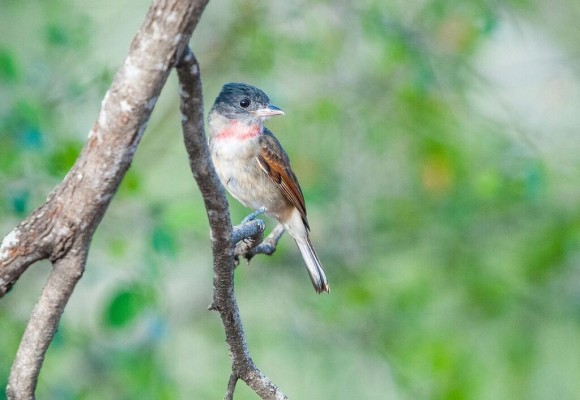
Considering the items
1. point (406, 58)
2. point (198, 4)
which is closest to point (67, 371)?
point (406, 58)

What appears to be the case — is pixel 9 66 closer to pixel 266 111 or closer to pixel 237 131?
pixel 237 131

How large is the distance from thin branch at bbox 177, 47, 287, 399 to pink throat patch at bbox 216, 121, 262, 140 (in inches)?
91.1

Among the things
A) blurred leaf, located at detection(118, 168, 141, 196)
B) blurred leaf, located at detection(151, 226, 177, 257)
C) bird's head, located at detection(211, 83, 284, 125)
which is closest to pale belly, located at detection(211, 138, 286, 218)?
bird's head, located at detection(211, 83, 284, 125)

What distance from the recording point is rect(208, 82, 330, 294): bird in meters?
4.94

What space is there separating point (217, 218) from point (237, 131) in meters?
2.62

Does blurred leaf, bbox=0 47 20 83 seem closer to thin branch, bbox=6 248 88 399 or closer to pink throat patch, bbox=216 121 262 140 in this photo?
pink throat patch, bbox=216 121 262 140

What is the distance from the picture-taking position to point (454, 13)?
24.5 feet

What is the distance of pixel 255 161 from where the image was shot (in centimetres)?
521

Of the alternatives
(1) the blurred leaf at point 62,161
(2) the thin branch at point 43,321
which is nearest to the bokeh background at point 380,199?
(1) the blurred leaf at point 62,161

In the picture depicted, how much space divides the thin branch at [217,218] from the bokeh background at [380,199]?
3573 mm

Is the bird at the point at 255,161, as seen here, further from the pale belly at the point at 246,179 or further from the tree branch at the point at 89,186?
the tree branch at the point at 89,186

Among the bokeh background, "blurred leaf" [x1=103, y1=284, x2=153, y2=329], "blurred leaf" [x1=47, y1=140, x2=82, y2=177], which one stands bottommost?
"blurred leaf" [x1=103, y1=284, x2=153, y2=329]

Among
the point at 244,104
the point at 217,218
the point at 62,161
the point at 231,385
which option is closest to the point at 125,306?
the point at 62,161

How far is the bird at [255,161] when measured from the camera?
4938mm
